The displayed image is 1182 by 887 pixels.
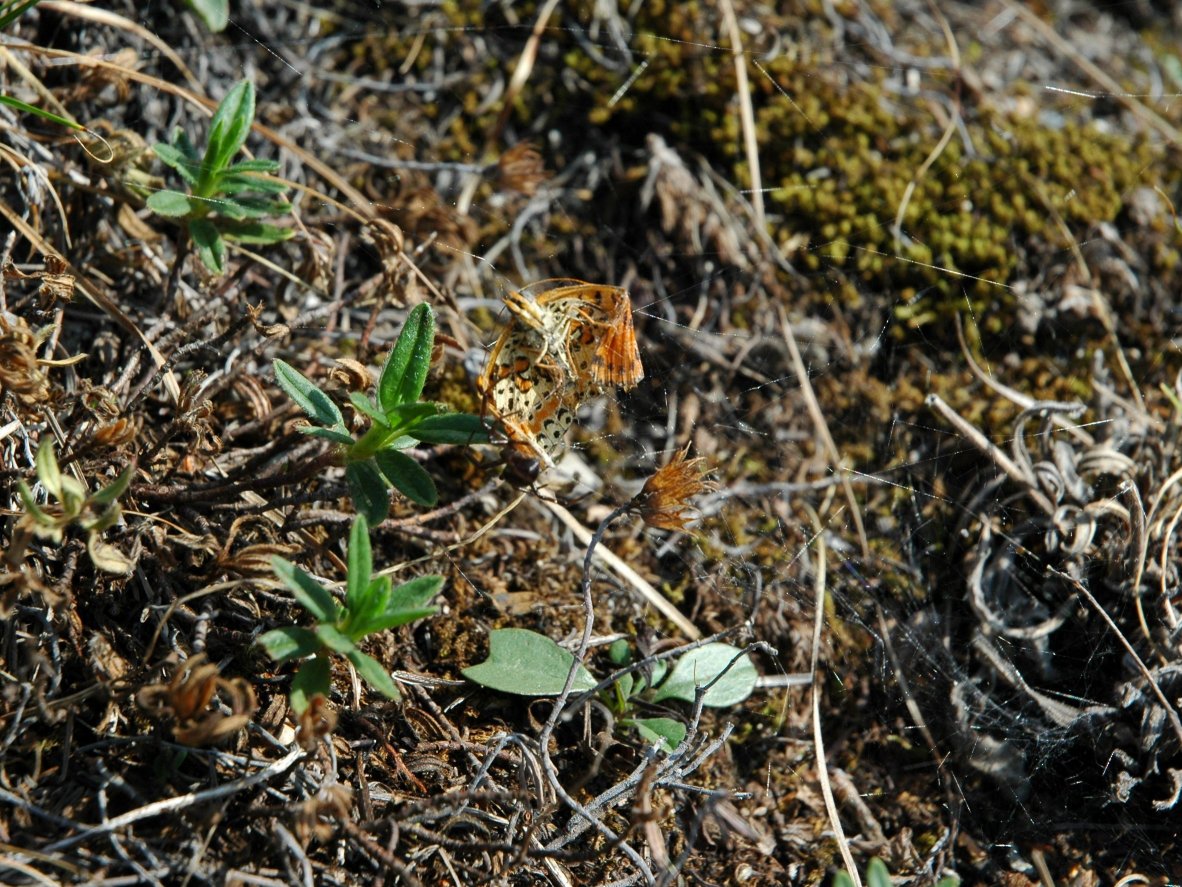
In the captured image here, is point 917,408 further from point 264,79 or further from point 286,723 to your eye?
point 264,79

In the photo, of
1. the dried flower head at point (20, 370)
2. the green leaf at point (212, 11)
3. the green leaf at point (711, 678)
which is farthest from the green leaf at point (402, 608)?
the green leaf at point (212, 11)

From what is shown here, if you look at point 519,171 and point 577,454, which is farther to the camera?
point 519,171

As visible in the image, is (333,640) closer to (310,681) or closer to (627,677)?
(310,681)

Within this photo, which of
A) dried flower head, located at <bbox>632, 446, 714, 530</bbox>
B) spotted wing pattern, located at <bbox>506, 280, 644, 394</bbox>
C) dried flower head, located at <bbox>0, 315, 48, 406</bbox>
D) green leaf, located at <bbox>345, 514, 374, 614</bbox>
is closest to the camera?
green leaf, located at <bbox>345, 514, 374, 614</bbox>

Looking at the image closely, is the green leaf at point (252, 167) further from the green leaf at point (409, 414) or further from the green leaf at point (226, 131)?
→ the green leaf at point (409, 414)

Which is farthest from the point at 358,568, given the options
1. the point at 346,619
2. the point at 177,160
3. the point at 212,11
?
the point at 212,11

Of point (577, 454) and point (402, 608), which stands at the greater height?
point (402, 608)

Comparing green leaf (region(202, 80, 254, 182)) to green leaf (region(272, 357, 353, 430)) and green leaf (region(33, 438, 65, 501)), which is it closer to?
green leaf (region(272, 357, 353, 430))

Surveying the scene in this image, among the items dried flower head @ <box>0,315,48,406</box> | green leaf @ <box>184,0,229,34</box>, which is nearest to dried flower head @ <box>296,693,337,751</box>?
dried flower head @ <box>0,315,48,406</box>
